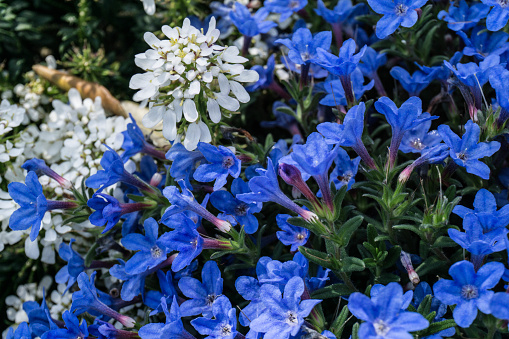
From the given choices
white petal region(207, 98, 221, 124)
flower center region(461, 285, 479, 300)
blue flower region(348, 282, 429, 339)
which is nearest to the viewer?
blue flower region(348, 282, 429, 339)

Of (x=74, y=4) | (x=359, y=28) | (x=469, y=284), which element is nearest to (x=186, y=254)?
(x=469, y=284)

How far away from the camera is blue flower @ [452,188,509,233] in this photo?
1389 mm

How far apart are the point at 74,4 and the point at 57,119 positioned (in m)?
0.70

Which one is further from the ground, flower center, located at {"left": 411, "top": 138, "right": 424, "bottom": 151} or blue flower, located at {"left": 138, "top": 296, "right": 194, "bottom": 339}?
flower center, located at {"left": 411, "top": 138, "right": 424, "bottom": 151}

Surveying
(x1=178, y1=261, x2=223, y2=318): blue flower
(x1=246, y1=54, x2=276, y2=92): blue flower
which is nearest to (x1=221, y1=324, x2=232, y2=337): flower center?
(x1=178, y1=261, x2=223, y2=318): blue flower

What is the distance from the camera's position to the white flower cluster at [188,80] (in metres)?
1.56

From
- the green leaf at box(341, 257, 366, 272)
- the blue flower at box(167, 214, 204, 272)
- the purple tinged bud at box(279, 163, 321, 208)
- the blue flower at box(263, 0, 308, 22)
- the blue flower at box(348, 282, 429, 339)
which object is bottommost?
the green leaf at box(341, 257, 366, 272)

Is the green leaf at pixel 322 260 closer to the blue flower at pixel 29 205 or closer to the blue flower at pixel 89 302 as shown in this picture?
the blue flower at pixel 89 302

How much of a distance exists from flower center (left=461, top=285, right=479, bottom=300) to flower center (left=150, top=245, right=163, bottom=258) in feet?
2.80

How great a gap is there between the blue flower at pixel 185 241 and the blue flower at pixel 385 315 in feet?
1.55

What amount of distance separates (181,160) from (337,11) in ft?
2.70

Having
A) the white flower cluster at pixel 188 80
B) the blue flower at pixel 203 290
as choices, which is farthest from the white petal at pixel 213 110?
the blue flower at pixel 203 290

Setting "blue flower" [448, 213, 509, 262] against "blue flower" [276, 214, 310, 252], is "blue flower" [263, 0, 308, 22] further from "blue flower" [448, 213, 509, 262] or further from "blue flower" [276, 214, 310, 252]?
"blue flower" [448, 213, 509, 262]

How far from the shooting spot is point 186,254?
149 centimetres
